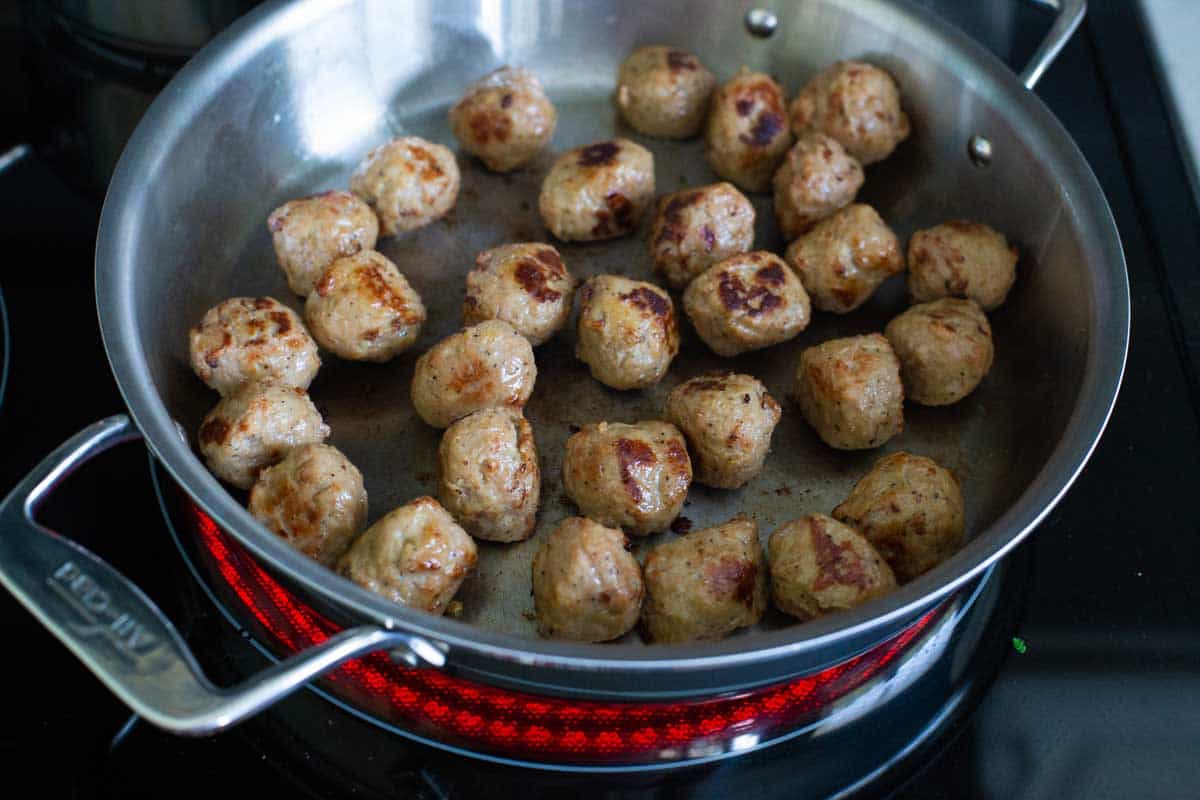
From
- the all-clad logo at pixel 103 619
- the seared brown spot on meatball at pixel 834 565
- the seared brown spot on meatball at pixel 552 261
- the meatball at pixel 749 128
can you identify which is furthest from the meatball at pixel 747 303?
the all-clad logo at pixel 103 619

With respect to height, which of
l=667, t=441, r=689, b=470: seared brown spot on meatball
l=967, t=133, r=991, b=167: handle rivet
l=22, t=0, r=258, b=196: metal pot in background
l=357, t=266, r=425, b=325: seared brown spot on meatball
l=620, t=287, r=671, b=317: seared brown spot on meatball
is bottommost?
l=22, t=0, r=258, b=196: metal pot in background

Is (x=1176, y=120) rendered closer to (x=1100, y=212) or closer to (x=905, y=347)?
(x=1100, y=212)

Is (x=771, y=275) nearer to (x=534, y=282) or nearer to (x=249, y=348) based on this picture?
(x=534, y=282)

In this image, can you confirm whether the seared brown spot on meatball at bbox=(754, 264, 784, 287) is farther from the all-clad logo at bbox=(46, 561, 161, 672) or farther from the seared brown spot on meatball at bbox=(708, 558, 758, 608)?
the all-clad logo at bbox=(46, 561, 161, 672)

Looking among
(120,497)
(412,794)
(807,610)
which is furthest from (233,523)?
(807,610)

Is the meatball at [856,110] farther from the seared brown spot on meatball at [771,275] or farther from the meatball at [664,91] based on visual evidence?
the seared brown spot on meatball at [771,275]

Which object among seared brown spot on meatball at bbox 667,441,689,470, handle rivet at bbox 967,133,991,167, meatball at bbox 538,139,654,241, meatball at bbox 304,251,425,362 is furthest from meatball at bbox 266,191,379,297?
handle rivet at bbox 967,133,991,167

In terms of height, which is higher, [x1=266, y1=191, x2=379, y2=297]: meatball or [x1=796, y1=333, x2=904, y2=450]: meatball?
[x1=796, y1=333, x2=904, y2=450]: meatball

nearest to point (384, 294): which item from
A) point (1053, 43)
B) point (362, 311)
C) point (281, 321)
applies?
point (362, 311)
